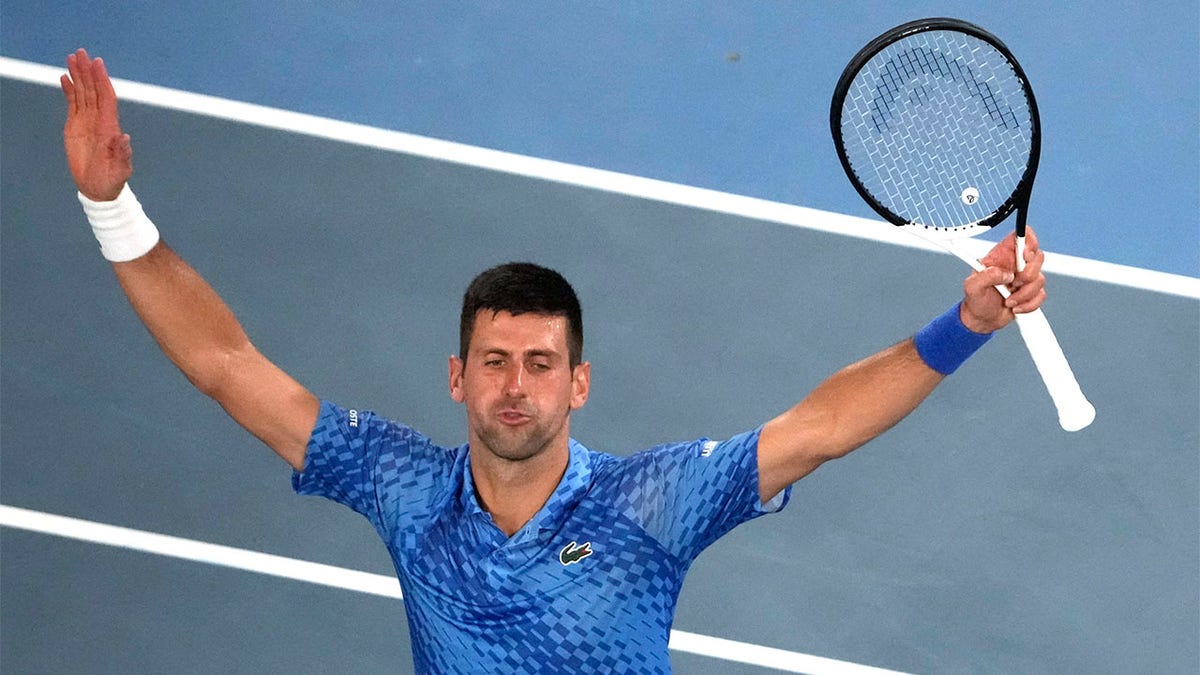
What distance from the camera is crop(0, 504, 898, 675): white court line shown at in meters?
6.25

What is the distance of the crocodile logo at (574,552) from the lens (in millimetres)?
4238

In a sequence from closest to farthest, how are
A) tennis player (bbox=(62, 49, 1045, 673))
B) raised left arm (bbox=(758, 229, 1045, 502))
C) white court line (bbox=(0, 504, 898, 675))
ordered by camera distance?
raised left arm (bbox=(758, 229, 1045, 502)) < tennis player (bbox=(62, 49, 1045, 673)) < white court line (bbox=(0, 504, 898, 675))

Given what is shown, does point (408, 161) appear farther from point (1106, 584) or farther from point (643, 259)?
point (1106, 584)

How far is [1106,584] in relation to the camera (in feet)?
20.9

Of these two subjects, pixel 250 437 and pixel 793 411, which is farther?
pixel 250 437

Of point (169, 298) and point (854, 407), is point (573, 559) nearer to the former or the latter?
point (854, 407)

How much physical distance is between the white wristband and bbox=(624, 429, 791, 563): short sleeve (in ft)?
4.06

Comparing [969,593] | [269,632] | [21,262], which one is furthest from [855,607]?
[21,262]

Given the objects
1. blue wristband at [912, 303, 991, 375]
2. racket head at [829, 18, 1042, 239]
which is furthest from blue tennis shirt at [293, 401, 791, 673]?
racket head at [829, 18, 1042, 239]

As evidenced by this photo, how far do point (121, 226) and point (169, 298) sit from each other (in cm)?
20

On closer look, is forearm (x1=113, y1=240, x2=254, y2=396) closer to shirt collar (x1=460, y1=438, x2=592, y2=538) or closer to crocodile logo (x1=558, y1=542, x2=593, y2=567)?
shirt collar (x1=460, y1=438, x2=592, y2=538)

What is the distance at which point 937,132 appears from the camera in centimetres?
593

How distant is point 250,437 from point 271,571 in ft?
1.67

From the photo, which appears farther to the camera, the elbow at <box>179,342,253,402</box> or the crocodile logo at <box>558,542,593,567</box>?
the elbow at <box>179,342,253,402</box>
